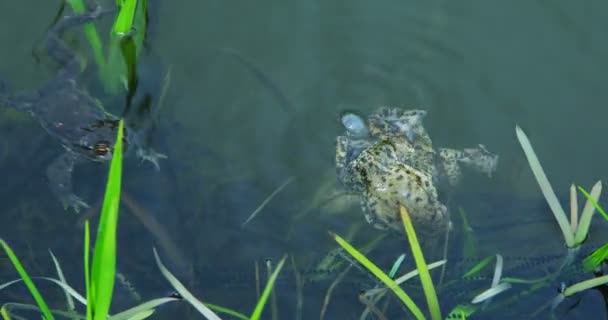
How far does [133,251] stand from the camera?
3.10m

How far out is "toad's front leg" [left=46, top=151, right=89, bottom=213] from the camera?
125 inches

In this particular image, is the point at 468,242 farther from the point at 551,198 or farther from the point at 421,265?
the point at 421,265

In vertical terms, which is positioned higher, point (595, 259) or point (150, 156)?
point (150, 156)

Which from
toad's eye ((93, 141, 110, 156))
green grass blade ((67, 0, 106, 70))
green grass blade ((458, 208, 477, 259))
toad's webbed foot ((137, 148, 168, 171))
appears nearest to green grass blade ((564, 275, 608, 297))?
green grass blade ((458, 208, 477, 259))

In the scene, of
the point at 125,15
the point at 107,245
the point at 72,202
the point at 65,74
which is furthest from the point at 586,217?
the point at 65,74

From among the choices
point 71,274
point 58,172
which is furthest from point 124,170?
point 71,274

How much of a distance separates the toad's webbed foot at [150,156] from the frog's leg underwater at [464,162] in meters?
1.27

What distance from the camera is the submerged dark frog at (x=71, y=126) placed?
319 cm

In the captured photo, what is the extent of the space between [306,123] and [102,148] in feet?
3.07

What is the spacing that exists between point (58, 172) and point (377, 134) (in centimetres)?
144

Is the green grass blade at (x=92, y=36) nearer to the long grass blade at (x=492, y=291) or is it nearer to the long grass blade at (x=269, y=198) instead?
the long grass blade at (x=269, y=198)

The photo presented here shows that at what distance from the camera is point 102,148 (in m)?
3.20

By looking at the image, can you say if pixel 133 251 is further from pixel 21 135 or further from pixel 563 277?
pixel 563 277

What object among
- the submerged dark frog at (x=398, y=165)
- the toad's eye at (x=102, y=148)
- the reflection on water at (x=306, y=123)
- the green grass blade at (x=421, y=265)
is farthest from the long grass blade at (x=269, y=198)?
the green grass blade at (x=421, y=265)
